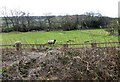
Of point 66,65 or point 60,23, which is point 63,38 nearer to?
point 60,23

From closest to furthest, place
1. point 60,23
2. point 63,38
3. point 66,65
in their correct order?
1. point 66,65
2. point 63,38
3. point 60,23

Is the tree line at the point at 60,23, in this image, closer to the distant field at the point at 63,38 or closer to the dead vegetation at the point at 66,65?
the distant field at the point at 63,38

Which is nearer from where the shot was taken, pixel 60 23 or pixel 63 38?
pixel 63 38

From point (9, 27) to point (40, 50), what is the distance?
17476mm

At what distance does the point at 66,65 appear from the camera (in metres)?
7.06

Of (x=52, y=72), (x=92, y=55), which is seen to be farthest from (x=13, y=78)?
(x=92, y=55)

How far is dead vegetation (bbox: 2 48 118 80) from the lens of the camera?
256 inches

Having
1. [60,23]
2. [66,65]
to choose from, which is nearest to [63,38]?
[60,23]

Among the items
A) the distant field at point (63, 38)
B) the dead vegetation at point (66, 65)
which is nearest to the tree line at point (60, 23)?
the distant field at point (63, 38)

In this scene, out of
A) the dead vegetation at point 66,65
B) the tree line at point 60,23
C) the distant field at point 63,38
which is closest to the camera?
the dead vegetation at point 66,65

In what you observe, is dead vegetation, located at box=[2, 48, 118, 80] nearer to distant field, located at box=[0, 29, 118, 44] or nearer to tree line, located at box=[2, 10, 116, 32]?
distant field, located at box=[0, 29, 118, 44]

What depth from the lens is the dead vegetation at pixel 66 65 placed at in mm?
6504

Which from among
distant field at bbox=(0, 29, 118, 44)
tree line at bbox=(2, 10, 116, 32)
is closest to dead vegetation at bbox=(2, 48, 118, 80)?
distant field at bbox=(0, 29, 118, 44)

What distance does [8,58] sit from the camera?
8156mm
